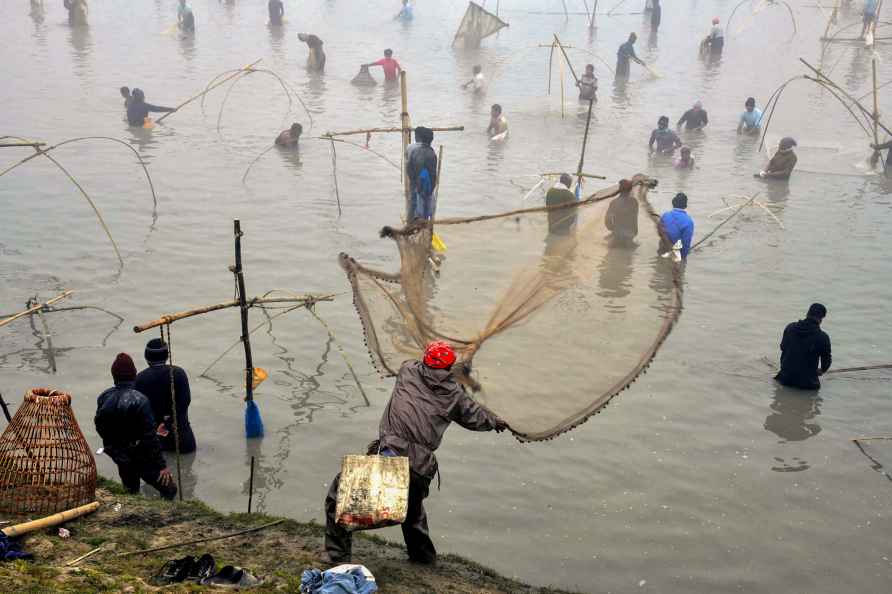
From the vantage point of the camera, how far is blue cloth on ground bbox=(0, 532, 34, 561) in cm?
433

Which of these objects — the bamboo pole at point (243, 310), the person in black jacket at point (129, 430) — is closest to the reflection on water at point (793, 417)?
the bamboo pole at point (243, 310)

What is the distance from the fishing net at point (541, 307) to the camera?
18.8 feet

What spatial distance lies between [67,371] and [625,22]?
28559 mm

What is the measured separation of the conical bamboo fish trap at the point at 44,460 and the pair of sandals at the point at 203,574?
104 cm

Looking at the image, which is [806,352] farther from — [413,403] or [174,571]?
[174,571]

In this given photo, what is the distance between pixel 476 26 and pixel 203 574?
74.6 feet

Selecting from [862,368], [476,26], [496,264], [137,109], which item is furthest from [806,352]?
[476,26]

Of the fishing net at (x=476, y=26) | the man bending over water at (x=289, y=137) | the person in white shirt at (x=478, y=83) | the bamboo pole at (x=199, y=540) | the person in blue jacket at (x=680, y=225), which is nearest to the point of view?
the bamboo pole at (x=199, y=540)

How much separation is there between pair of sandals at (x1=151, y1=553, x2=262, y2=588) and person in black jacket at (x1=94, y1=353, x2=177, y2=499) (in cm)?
123

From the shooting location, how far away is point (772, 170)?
14.5m

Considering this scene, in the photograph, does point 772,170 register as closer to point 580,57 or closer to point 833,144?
point 833,144

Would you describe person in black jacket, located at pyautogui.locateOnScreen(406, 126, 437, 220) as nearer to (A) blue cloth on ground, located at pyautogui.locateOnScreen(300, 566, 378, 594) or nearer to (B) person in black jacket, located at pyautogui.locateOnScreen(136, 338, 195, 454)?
(B) person in black jacket, located at pyautogui.locateOnScreen(136, 338, 195, 454)

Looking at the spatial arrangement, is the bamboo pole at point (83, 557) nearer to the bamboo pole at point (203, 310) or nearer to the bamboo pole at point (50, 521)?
the bamboo pole at point (50, 521)

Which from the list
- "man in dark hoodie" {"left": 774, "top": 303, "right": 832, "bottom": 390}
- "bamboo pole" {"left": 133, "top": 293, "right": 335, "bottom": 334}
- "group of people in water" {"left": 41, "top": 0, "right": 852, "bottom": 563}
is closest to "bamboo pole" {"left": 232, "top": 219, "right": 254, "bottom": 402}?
"bamboo pole" {"left": 133, "top": 293, "right": 335, "bottom": 334}
